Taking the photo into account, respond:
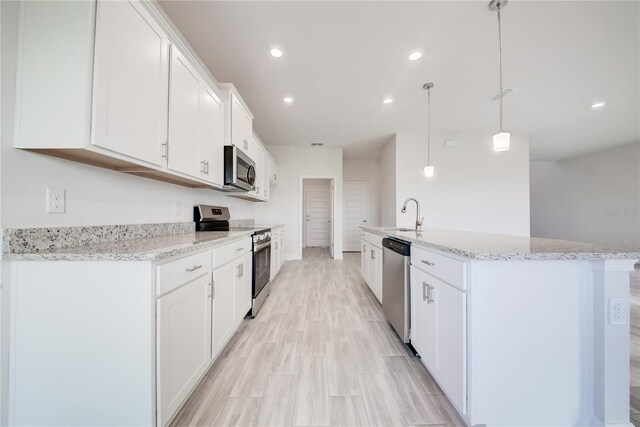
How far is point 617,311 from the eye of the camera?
102cm

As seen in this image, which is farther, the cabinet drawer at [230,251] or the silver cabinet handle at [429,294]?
the cabinet drawer at [230,251]

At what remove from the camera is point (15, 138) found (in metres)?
0.95

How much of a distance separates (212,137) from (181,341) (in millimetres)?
1610

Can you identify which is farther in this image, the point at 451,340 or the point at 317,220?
the point at 317,220

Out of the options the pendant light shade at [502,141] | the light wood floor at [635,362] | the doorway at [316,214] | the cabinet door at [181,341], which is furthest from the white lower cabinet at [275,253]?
the doorway at [316,214]

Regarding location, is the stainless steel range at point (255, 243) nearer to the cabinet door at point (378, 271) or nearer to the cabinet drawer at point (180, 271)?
Answer: the cabinet drawer at point (180, 271)

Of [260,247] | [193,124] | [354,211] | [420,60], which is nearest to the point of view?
[193,124]

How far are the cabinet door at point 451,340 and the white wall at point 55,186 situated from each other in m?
1.99

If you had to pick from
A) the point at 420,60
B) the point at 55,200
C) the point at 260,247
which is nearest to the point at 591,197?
the point at 420,60

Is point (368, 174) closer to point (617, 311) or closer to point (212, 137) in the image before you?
point (212, 137)

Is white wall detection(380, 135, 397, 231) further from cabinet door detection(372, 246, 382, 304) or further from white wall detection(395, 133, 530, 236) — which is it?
cabinet door detection(372, 246, 382, 304)

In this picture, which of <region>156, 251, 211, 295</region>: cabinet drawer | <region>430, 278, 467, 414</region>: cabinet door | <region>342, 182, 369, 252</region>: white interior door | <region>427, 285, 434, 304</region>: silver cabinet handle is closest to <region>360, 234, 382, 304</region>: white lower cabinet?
<region>427, 285, 434, 304</region>: silver cabinet handle

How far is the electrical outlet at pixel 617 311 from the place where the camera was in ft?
3.34

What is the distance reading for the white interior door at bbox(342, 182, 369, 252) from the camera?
668cm
